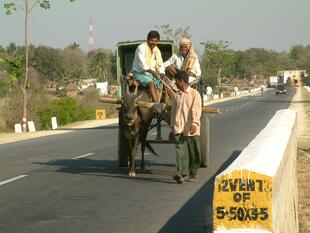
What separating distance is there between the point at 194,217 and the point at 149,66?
4.28 m

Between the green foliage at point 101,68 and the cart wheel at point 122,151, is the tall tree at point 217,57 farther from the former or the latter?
the cart wheel at point 122,151

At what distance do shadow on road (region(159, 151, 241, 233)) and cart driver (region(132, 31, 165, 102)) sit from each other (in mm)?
2364

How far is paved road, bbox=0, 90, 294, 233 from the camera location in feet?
26.6

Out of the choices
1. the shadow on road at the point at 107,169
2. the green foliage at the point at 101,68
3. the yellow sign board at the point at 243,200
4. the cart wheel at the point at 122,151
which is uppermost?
the green foliage at the point at 101,68

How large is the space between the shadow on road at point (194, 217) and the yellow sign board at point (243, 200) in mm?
3193

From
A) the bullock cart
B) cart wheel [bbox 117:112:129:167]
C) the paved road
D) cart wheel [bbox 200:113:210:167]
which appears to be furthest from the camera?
cart wheel [bbox 200:113:210:167]

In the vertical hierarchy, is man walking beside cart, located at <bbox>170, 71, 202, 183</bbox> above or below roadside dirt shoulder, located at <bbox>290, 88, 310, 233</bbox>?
above

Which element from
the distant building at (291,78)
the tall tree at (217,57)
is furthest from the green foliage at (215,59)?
the distant building at (291,78)

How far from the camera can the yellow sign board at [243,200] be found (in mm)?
4367

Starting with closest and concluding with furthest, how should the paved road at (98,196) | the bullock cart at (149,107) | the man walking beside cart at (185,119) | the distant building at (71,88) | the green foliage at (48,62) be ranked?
the paved road at (98,196), the man walking beside cart at (185,119), the bullock cart at (149,107), the distant building at (71,88), the green foliage at (48,62)

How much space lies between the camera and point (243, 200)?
438 centimetres

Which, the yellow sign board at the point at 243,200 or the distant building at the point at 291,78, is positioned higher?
the distant building at the point at 291,78

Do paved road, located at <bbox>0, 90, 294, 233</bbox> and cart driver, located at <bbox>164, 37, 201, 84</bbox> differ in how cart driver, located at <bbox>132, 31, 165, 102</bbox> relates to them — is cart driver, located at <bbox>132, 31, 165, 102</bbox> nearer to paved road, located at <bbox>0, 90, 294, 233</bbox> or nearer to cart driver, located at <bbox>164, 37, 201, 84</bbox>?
cart driver, located at <bbox>164, 37, 201, 84</bbox>

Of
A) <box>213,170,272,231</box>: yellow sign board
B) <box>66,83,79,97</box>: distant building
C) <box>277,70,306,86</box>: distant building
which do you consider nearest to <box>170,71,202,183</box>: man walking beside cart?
<box>213,170,272,231</box>: yellow sign board
